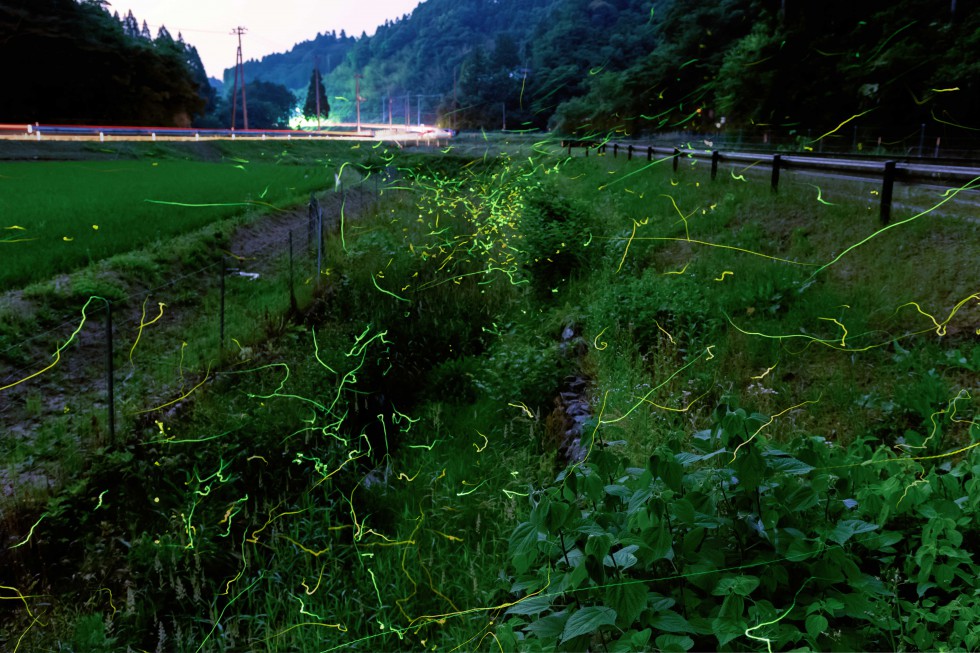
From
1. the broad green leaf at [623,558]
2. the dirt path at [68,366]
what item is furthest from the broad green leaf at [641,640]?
the dirt path at [68,366]

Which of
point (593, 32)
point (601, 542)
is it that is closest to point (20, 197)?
point (593, 32)

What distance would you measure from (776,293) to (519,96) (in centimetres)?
495

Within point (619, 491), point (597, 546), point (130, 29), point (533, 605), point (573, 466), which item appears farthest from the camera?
point (130, 29)

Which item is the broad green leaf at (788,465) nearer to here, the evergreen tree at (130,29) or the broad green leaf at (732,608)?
the broad green leaf at (732,608)

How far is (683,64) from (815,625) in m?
9.46

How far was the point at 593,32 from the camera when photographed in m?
8.95

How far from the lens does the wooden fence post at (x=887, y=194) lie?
7293 millimetres

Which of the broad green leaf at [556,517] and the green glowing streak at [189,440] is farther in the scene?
the green glowing streak at [189,440]

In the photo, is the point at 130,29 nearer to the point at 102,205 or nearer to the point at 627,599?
the point at 102,205

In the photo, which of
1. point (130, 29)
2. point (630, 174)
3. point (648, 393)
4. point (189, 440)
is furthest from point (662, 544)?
point (130, 29)

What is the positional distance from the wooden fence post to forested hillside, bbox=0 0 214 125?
1207cm

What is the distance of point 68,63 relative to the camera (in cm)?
1207

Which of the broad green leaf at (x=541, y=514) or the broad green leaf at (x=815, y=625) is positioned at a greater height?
the broad green leaf at (x=541, y=514)

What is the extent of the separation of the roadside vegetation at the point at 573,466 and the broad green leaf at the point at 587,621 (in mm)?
13
